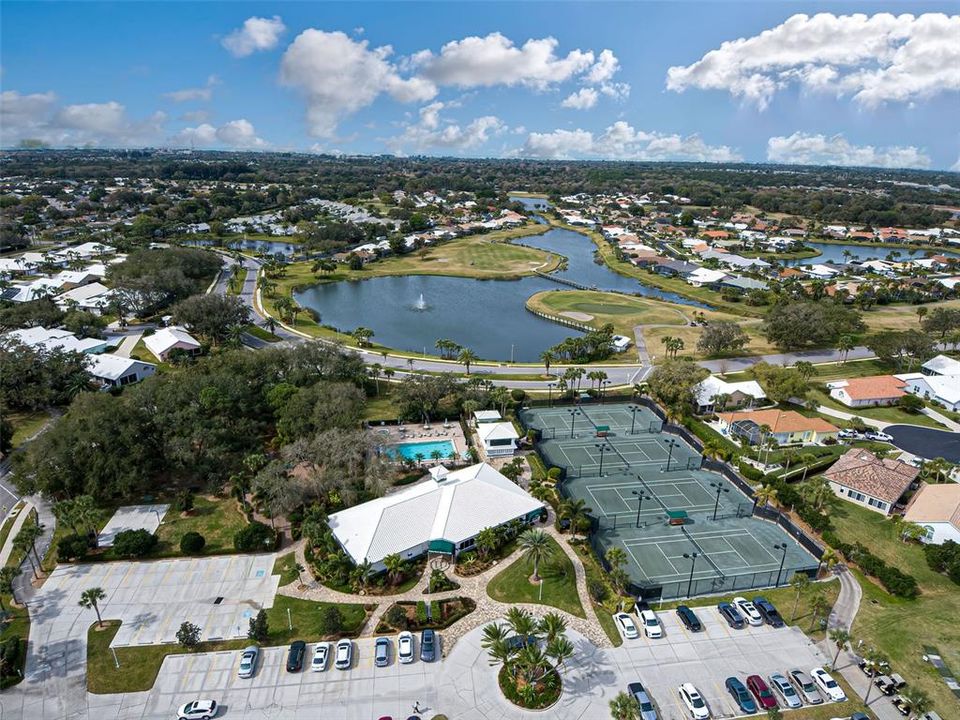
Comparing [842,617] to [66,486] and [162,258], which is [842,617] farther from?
[162,258]

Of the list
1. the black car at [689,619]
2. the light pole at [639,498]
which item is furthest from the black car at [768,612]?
the light pole at [639,498]

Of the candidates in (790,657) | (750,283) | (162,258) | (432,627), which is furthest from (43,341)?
(750,283)

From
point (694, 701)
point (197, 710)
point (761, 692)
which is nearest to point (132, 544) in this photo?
point (197, 710)

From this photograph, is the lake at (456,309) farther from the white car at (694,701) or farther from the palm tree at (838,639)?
the white car at (694,701)

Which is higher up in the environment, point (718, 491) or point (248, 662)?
point (718, 491)

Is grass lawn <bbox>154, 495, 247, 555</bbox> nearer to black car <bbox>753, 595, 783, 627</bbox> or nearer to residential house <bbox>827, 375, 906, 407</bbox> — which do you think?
black car <bbox>753, 595, 783, 627</bbox>

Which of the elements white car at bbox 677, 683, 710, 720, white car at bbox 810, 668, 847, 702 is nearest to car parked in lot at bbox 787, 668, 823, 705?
white car at bbox 810, 668, 847, 702

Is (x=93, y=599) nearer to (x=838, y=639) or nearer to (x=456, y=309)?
(x=838, y=639)
